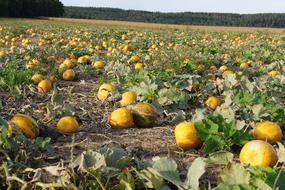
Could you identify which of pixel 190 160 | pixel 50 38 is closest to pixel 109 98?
pixel 190 160

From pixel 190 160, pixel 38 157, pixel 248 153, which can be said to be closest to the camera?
Answer: pixel 38 157

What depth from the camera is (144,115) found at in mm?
4730

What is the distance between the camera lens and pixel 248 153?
3422 mm

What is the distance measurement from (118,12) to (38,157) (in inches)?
3330

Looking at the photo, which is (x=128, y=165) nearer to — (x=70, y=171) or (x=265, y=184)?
(x=70, y=171)

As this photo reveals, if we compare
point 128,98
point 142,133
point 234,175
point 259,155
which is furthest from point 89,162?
point 128,98

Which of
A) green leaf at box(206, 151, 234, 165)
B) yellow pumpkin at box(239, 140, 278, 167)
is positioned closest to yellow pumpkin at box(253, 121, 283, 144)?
yellow pumpkin at box(239, 140, 278, 167)

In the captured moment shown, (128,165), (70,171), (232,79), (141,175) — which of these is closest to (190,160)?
(128,165)

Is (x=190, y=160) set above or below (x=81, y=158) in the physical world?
below

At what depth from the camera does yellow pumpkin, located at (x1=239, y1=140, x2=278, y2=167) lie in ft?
10.9

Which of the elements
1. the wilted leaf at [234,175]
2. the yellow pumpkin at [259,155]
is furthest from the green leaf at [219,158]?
the wilted leaf at [234,175]

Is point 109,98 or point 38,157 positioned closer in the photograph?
point 38,157

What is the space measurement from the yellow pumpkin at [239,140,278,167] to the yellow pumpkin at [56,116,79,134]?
1.66 metres

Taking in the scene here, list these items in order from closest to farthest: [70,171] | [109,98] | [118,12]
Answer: [70,171]
[109,98]
[118,12]
